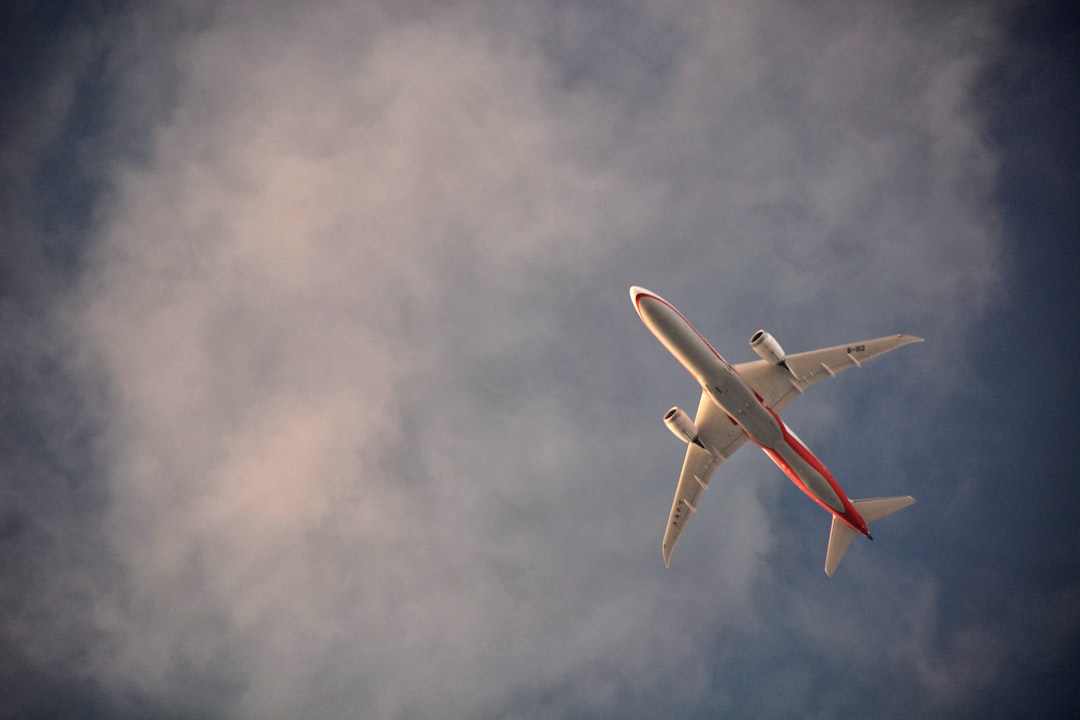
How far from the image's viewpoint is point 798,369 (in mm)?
77000

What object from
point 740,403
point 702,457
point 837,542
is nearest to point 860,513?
point 837,542

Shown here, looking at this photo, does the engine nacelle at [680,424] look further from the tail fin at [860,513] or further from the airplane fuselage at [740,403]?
the tail fin at [860,513]

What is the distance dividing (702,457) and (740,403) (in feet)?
42.5

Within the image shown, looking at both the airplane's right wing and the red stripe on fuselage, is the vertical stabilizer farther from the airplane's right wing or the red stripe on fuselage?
the airplane's right wing

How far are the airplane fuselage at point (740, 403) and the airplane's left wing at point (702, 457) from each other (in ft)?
11.6

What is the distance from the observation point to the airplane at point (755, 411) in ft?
232

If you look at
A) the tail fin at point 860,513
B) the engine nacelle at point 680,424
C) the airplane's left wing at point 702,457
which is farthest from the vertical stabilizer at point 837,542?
the engine nacelle at point 680,424

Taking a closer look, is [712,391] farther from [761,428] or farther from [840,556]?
[840,556]

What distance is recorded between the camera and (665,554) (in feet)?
284

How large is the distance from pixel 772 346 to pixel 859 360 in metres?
9.55

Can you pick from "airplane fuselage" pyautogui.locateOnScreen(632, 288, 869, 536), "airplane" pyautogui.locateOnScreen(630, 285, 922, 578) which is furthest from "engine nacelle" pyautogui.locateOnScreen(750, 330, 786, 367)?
"airplane fuselage" pyautogui.locateOnScreen(632, 288, 869, 536)

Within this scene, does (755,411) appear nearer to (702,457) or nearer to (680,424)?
(680,424)

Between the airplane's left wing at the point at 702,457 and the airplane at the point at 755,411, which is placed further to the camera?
the airplane's left wing at the point at 702,457

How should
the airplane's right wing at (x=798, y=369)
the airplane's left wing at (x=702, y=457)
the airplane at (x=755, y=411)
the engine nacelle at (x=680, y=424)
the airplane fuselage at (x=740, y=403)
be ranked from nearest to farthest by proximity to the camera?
the airplane fuselage at (x=740, y=403)
the airplane at (x=755, y=411)
the airplane's right wing at (x=798, y=369)
the engine nacelle at (x=680, y=424)
the airplane's left wing at (x=702, y=457)
